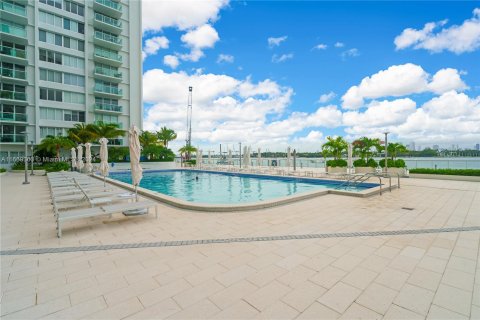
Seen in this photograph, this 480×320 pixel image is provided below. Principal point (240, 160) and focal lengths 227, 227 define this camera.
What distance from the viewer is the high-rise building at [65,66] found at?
977 inches

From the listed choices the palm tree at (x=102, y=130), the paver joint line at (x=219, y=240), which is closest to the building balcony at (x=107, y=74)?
the palm tree at (x=102, y=130)

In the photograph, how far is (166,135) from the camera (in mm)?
37812

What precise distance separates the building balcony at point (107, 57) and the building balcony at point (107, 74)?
3.86 feet

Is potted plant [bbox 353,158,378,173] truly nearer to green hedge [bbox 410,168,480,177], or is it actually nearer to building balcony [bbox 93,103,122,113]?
green hedge [bbox 410,168,480,177]

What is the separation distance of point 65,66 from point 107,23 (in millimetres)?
8495

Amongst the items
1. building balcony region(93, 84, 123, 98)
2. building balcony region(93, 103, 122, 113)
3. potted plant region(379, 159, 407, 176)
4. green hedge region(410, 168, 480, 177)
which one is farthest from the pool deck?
building balcony region(93, 84, 123, 98)

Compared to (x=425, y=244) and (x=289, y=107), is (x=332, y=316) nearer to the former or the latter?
(x=425, y=244)

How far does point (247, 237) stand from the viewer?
15.2 feet

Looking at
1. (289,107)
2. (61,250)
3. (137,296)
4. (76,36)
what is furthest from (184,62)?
(137,296)

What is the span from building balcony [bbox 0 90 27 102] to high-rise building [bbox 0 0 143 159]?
8cm

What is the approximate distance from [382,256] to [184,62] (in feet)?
80.6

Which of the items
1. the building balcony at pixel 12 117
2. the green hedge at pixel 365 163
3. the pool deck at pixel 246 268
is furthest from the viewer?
the building balcony at pixel 12 117

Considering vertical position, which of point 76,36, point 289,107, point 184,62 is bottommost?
point 289,107

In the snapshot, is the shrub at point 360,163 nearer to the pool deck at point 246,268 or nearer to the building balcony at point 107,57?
the pool deck at point 246,268
